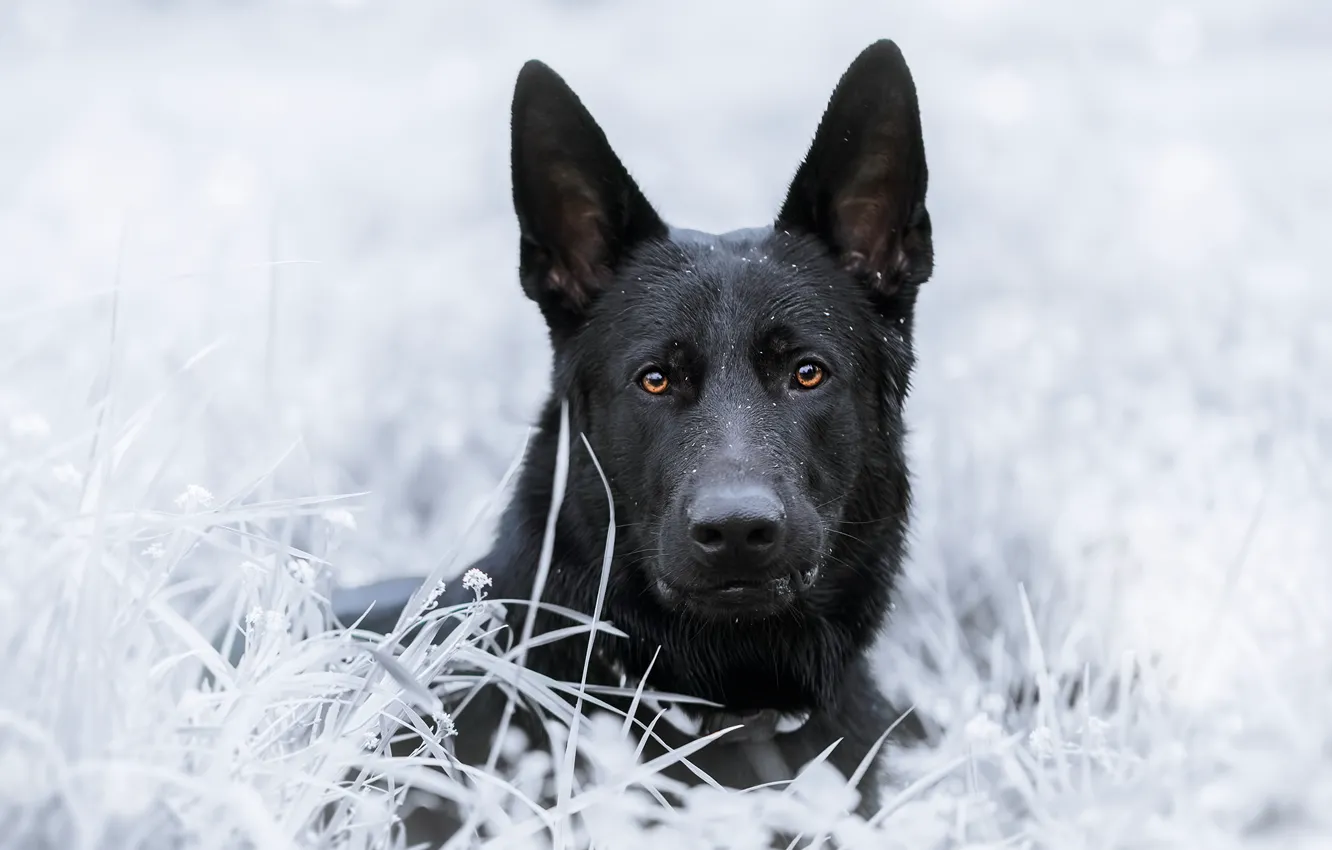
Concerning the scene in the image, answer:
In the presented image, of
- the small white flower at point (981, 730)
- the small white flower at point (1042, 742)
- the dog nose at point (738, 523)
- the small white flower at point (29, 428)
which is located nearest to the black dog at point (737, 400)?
the dog nose at point (738, 523)

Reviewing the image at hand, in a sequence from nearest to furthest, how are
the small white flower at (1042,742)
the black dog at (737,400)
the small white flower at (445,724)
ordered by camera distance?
1. the small white flower at (445,724)
2. the small white flower at (1042,742)
3. the black dog at (737,400)

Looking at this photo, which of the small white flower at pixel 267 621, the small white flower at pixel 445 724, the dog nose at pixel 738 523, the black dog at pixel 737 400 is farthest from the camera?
the black dog at pixel 737 400

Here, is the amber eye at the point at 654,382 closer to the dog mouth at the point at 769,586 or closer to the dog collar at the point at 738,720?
the dog mouth at the point at 769,586

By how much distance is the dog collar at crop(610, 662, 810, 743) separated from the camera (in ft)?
9.71

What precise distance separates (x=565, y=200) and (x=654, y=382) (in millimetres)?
545

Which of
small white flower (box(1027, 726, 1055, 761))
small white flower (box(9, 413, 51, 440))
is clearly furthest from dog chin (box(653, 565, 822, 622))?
small white flower (box(9, 413, 51, 440))

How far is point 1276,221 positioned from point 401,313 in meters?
4.41

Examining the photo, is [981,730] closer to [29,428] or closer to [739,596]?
[739,596]

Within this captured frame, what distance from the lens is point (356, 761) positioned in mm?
1977

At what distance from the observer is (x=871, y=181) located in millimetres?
3166

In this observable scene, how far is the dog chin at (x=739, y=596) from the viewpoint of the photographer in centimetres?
268

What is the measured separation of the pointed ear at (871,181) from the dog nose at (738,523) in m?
0.90

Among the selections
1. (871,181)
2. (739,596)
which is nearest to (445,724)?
(739,596)

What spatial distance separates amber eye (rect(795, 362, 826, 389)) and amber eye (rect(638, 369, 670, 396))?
311 mm
